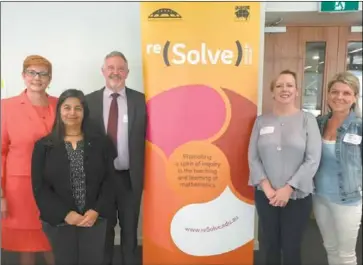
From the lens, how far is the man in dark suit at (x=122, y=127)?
199 centimetres

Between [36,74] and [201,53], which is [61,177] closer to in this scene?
[36,74]

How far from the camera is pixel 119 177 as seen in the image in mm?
A: 2020

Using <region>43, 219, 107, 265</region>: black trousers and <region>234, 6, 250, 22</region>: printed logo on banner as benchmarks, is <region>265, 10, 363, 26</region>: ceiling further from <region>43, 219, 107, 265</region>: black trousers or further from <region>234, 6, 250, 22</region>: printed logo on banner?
<region>43, 219, 107, 265</region>: black trousers

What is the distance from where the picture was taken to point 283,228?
2006 millimetres

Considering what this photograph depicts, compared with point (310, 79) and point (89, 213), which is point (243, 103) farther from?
point (89, 213)

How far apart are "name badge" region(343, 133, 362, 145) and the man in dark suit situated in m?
1.21

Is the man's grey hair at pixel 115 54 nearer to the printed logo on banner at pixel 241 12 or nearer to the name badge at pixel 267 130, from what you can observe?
the printed logo on banner at pixel 241 12

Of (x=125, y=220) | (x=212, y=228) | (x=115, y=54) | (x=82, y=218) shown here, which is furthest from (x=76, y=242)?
(x=115, y=54)

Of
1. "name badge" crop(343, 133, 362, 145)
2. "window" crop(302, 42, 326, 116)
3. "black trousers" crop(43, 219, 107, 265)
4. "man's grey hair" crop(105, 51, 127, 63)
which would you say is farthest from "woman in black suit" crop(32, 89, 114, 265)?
"name badge" crop(343, 133, 362, 145)

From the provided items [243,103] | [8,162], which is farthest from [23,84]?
[243,103]

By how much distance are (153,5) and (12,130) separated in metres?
1.12

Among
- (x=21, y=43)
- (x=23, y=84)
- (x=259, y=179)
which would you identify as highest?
(x=21, y=43)

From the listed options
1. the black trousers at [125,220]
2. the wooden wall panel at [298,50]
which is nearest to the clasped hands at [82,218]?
the black trousers at [125,220]

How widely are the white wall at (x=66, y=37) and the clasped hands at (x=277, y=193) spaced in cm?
114
